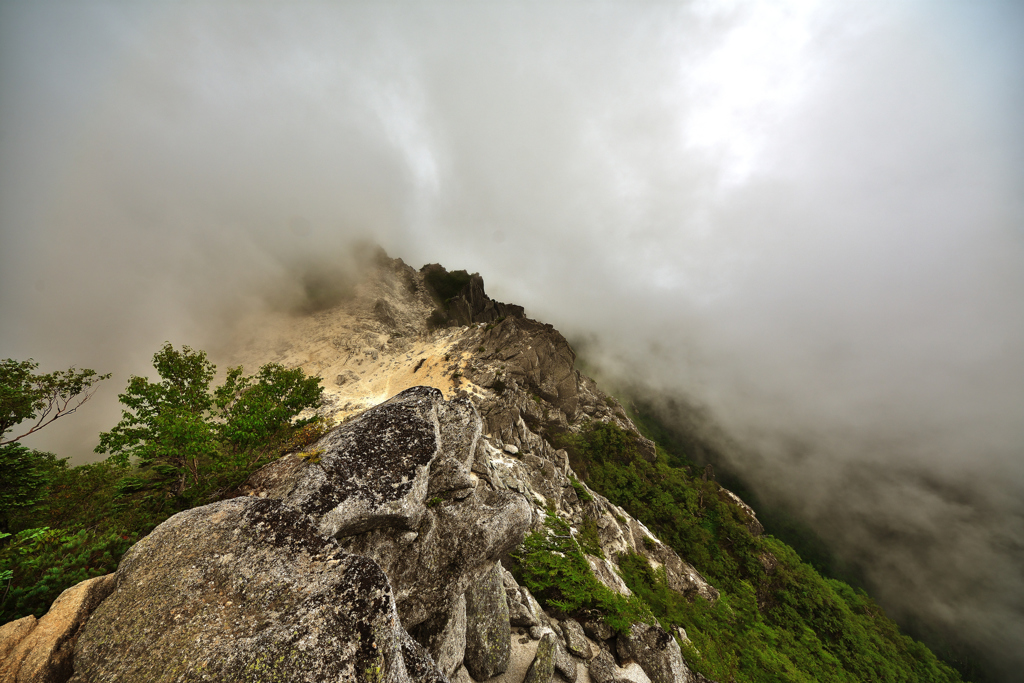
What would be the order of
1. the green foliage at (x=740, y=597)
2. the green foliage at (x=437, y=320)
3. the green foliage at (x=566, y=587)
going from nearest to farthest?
the green foliage at (x=566, y=587) < the green foliage at (x=740, y=597) < the green foliage at (x=437, y=320)

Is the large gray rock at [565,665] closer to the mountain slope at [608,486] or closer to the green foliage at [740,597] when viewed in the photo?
the mountain slope at [608,486]

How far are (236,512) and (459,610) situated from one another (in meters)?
5.26

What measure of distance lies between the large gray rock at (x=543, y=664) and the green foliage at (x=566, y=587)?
2.15m

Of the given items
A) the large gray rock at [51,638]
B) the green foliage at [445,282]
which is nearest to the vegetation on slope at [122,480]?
the large gray rock at [51,638]

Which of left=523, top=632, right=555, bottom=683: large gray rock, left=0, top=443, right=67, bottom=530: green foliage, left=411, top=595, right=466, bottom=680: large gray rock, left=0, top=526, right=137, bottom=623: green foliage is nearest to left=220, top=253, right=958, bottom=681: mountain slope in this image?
left=523, top=632, right=555, bottom=683: large gray rock

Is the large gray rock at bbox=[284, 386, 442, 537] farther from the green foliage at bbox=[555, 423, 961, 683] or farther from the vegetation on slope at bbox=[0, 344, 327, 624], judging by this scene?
the green foliage at bbox=[555, 423, 961, 683]

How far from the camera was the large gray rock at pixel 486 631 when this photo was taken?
303 inches

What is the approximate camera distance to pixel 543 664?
320 inches

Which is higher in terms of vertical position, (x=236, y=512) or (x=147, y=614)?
(x=236, y=512)

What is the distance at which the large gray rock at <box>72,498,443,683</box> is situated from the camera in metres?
3.41

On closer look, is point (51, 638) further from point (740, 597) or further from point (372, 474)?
point (740, 597)

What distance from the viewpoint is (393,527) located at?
240 inches

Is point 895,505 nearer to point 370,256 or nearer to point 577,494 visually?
point 577,494

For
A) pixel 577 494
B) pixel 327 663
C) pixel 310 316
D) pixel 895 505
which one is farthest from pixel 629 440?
pixel 895 505
